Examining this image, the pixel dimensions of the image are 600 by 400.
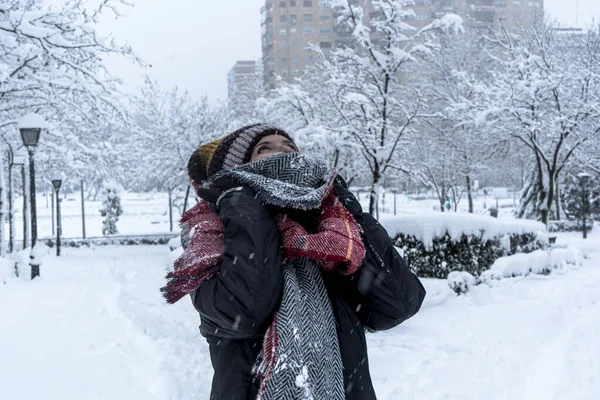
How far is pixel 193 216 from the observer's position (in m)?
1.85

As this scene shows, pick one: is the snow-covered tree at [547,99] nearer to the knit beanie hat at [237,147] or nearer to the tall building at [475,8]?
the knit beanie hat at [237,147]

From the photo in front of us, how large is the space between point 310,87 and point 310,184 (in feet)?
98.2

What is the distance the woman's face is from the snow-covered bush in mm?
28429

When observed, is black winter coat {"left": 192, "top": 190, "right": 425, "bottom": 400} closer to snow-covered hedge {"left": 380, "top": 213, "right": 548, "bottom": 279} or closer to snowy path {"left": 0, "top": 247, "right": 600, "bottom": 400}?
snowy path {"left": 0, "top": 247, "right": 600, "bottom": 400}

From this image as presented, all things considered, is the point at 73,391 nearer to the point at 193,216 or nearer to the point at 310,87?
the point at 193,216

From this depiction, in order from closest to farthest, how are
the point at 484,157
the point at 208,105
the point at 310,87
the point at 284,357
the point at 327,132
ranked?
the point at 284,357, the point at 327,132, the point at 484,157, the point at 310,87, the point at 208,105

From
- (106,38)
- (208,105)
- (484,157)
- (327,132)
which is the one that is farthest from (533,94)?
(208,105)

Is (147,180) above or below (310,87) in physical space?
below

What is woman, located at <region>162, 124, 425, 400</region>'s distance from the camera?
61.1 inches

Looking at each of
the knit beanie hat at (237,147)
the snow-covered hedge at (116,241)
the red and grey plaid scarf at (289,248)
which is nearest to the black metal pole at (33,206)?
the knit beanie hat at (237,147)

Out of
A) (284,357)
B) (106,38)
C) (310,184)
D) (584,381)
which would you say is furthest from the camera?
(106,38)

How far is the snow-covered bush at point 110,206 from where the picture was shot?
28750 millimetres

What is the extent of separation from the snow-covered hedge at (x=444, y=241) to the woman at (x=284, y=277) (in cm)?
842

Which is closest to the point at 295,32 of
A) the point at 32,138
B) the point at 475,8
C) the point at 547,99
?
the point at 475,8
